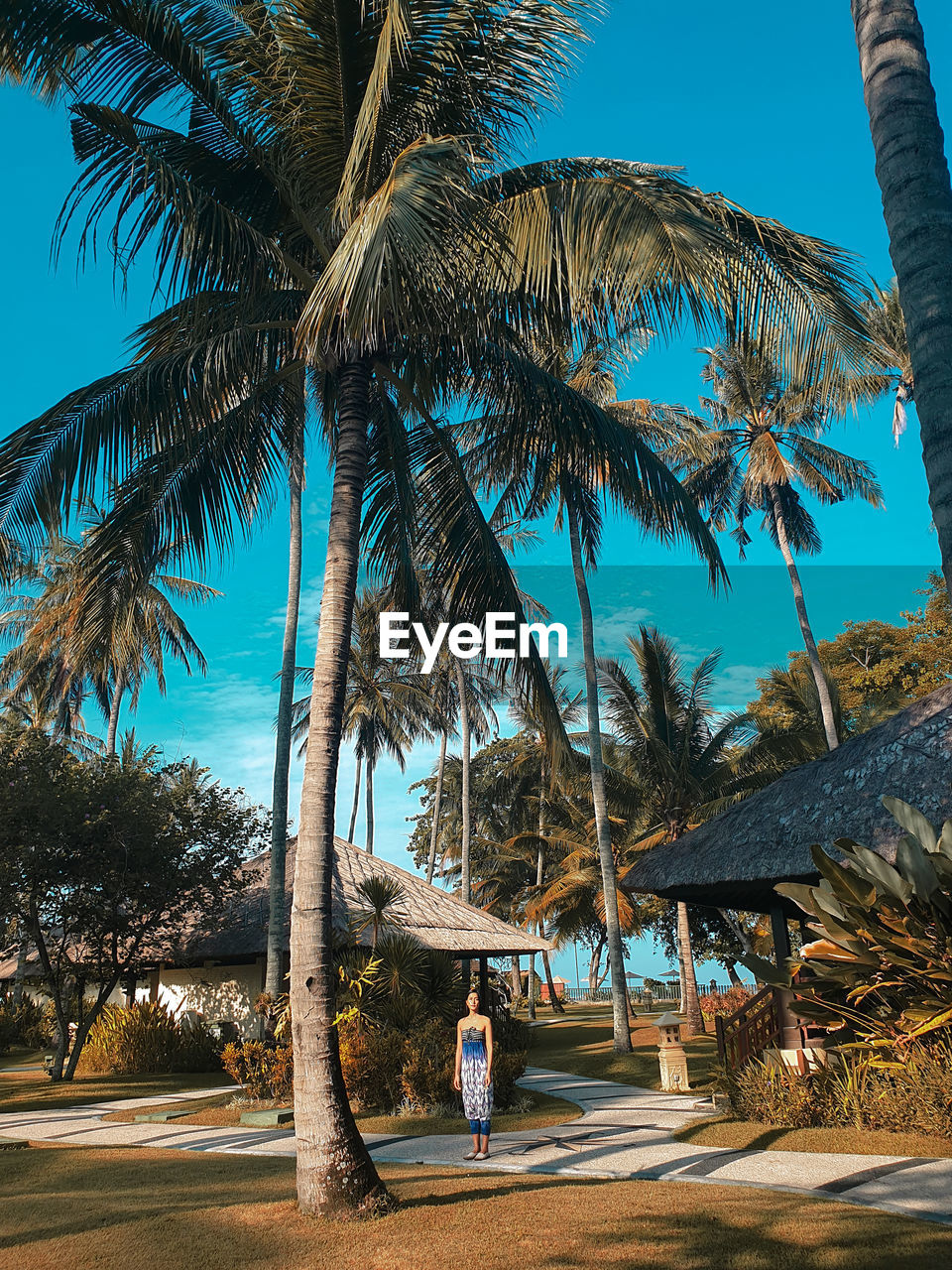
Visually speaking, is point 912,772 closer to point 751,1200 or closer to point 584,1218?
point 751,1200

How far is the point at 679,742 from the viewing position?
2455cm

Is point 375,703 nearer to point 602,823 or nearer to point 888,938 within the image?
point 602,823

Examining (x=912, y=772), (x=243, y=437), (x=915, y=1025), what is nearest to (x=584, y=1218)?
(x=915, y=1025)

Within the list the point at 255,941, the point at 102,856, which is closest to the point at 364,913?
the point at 255,941

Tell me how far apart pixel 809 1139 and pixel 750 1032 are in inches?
106

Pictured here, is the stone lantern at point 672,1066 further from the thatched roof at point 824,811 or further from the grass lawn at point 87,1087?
the grass lawn at point 87,1087

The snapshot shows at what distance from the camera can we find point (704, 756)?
24.3 metres

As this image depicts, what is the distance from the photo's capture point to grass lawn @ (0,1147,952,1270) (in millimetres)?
5246

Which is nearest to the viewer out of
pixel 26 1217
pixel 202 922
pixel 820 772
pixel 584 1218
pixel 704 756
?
pixel 584 1218

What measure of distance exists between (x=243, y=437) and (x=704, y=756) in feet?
58.8

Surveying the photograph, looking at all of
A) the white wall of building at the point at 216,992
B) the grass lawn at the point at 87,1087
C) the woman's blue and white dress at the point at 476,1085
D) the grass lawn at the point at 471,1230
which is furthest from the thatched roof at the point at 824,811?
the white wall of building at the point at 216,992

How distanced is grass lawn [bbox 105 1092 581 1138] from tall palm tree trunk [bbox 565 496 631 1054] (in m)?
6.75

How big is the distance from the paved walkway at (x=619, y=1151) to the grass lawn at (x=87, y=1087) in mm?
1230

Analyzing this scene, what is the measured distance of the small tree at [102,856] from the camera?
17109 mm
